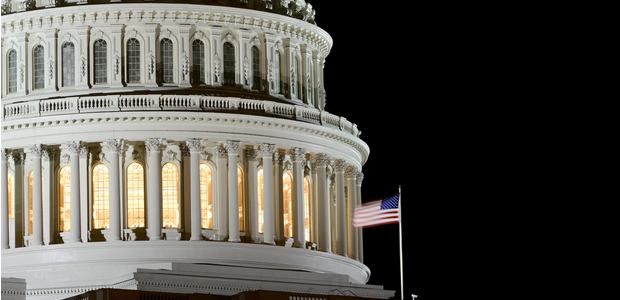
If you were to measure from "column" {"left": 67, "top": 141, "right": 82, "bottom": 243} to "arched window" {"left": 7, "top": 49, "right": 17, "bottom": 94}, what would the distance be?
5628mm

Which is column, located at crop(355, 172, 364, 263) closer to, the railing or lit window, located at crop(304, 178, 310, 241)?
lit window, located at crop(304, 178, 310, 241)

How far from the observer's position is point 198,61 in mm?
76062

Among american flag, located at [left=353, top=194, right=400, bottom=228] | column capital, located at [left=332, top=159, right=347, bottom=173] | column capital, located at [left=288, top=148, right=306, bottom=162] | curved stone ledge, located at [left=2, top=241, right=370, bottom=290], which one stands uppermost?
column capital, located at [left=288, top=148, right=306, bottom=162]

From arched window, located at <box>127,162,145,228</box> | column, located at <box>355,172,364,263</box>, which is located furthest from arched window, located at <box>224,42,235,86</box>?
column, located at <box>355,172,364,263</box>

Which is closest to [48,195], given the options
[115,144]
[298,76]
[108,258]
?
[115,144]

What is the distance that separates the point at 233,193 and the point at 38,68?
1187 centimetres

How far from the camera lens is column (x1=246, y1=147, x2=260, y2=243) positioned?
74562 mm

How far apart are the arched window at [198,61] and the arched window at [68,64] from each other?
609 centimetres

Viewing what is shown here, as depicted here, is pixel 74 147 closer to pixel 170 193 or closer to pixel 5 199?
pixel 5 199

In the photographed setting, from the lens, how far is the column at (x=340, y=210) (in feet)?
263

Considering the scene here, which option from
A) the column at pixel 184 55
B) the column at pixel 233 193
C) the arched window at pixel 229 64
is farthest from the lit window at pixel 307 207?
the column at pixel 184 55

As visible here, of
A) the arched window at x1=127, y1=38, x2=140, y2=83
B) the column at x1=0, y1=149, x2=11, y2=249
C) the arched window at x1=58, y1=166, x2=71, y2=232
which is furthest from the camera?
the arched window at x1=127, y1=38, x2=140, y2=83

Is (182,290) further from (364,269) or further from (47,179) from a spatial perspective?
(364,269)

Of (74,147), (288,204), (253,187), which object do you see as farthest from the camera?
(288,204)
